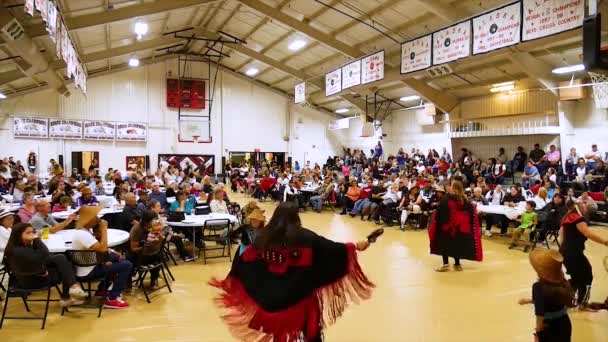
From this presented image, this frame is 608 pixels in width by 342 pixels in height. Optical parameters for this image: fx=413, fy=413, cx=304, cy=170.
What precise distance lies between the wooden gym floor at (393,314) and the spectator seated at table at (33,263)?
36cm

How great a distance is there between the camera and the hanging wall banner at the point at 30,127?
16.0m

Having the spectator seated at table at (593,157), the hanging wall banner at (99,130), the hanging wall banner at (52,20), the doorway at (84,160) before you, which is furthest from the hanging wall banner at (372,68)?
the hanging wall banner at (99,130)

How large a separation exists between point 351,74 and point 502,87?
5.30 meters

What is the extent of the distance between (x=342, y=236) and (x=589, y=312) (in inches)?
182

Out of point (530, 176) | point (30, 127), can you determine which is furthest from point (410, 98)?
point (30, 127)

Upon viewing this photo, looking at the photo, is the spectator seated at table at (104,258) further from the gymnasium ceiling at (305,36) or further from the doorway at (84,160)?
the doorway at (84,160)

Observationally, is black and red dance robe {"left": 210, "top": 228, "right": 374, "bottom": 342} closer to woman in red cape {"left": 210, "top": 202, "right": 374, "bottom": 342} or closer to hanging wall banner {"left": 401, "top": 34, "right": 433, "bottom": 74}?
woman in red cape {"left": 210, "top": 202, "right": 374, "bottom": 342}

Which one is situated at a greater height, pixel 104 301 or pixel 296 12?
pixel 296 12

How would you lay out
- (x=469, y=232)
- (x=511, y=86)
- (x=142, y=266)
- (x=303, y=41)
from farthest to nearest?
1. (x=303, y=41)
2. (x=511, y=86)
3. (x=469, y=232)
4. (x=142, y=266)

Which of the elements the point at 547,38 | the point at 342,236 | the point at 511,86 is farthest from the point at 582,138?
the point at 342,236

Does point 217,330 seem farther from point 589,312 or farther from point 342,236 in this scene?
point 342,236

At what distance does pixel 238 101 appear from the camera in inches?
810

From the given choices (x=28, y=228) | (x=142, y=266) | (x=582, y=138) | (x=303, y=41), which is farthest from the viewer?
(x=303, y=41)

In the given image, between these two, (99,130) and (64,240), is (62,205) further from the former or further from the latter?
(99,130)
